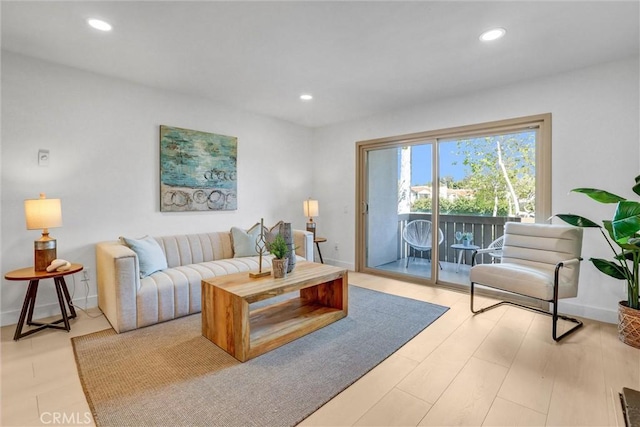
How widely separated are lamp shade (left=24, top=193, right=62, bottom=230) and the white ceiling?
133 centimetres

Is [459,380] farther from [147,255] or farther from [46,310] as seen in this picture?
[46,310]

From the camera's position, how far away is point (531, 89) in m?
3.19

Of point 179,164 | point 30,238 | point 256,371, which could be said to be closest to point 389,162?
point 179,164

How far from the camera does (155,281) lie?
275 cm

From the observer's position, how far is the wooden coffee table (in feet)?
6.95

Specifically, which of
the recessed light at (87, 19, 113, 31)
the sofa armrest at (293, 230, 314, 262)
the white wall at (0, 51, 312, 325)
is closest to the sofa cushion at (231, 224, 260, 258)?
the white wall at (0, 51, 312, 325)

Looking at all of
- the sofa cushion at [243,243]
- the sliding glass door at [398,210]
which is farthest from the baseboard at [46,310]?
the sliding glass door at [398,210]

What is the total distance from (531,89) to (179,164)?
13.3 ft

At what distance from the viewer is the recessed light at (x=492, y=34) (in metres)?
2.27

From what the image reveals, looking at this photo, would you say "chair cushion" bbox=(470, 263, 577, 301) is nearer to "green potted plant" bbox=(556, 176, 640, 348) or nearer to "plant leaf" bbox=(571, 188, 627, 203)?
"green potted plant" bbox=(556, 176, 640, 348)

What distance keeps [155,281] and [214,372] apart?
121 centimetres

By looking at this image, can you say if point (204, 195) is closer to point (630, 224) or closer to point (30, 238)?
point (30, 238)

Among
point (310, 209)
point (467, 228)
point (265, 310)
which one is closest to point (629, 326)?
point (467, 228)

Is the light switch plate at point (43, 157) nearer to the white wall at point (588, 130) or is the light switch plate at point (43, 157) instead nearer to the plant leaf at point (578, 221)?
the white wall at point (588, 130)
